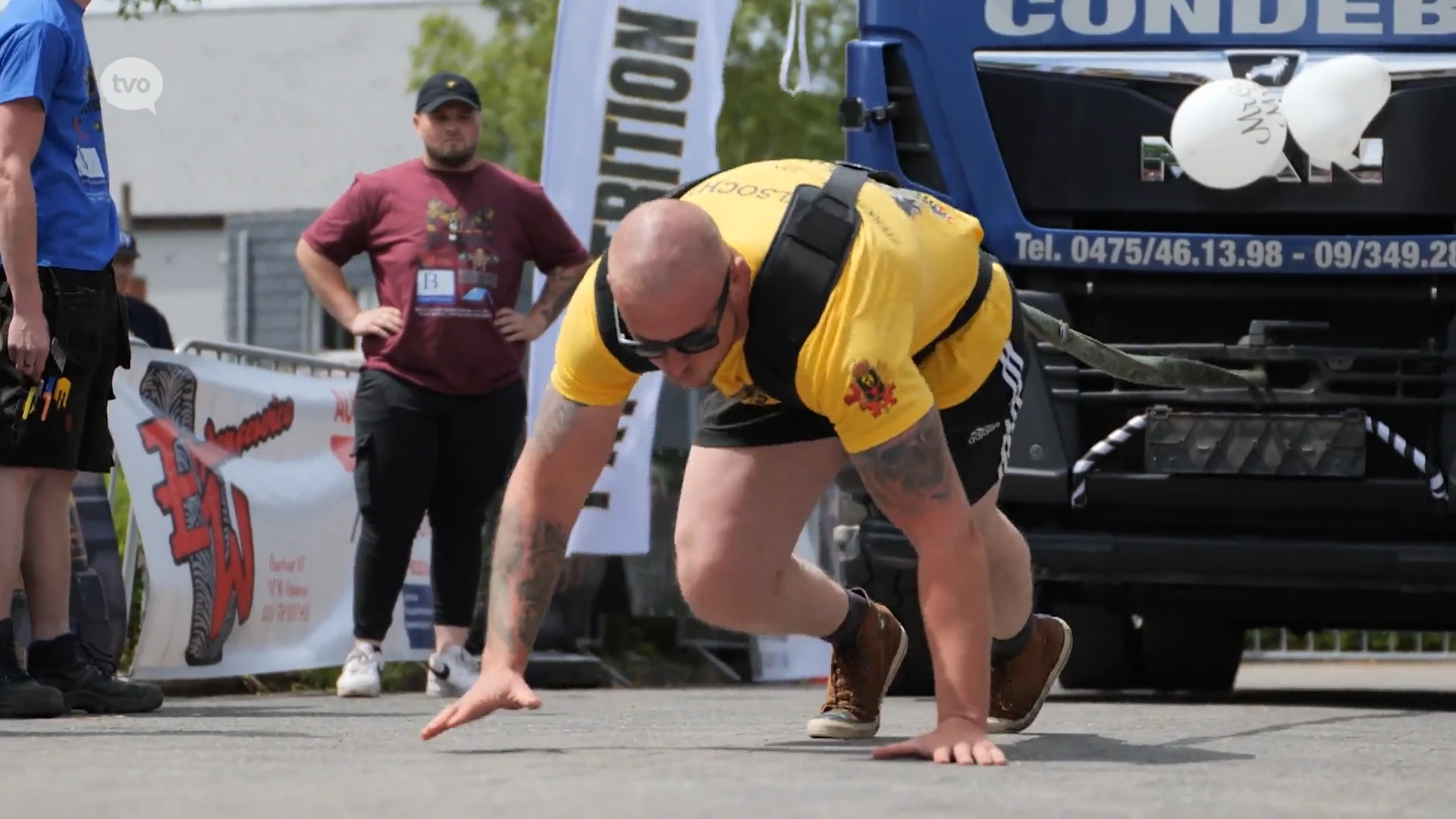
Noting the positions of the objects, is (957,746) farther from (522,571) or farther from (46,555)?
(46,555)

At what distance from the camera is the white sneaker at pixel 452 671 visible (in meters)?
8.90

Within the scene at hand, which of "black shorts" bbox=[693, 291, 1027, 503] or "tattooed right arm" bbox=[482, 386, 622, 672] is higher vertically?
"black shorts" bbox=[693, 291, 1027, 503]

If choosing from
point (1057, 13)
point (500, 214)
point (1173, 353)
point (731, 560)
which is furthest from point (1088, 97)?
point (731, 560)

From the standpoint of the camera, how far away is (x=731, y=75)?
124ft

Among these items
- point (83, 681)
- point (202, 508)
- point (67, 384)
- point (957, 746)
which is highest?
point (67, 384)

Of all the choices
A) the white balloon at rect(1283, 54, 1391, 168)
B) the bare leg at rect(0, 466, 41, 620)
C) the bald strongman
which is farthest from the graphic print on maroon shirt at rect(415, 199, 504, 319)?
the bald strongman

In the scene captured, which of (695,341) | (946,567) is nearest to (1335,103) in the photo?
(946,567)

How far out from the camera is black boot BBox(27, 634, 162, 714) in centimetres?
723

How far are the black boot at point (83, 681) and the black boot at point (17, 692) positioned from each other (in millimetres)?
215

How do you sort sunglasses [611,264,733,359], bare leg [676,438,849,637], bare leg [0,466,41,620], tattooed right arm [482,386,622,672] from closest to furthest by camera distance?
sunglasses [611,264,733,359] → tattooed right arm [482,386,622,672] → bare leg [676,438,849,637] → bare leg [0,466,41,620]

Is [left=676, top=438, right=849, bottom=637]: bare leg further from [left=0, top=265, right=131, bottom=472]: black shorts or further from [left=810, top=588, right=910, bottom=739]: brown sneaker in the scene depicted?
[left=0, top=265, right=131, bottom=472]: black shorts

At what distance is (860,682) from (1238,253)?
7.51ft

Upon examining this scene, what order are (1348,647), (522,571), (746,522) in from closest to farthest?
(522,571)
(746,522)
(1348,647)

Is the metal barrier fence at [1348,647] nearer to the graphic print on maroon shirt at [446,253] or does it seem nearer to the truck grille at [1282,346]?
the graphic print on maroon shirt at [446,253]
